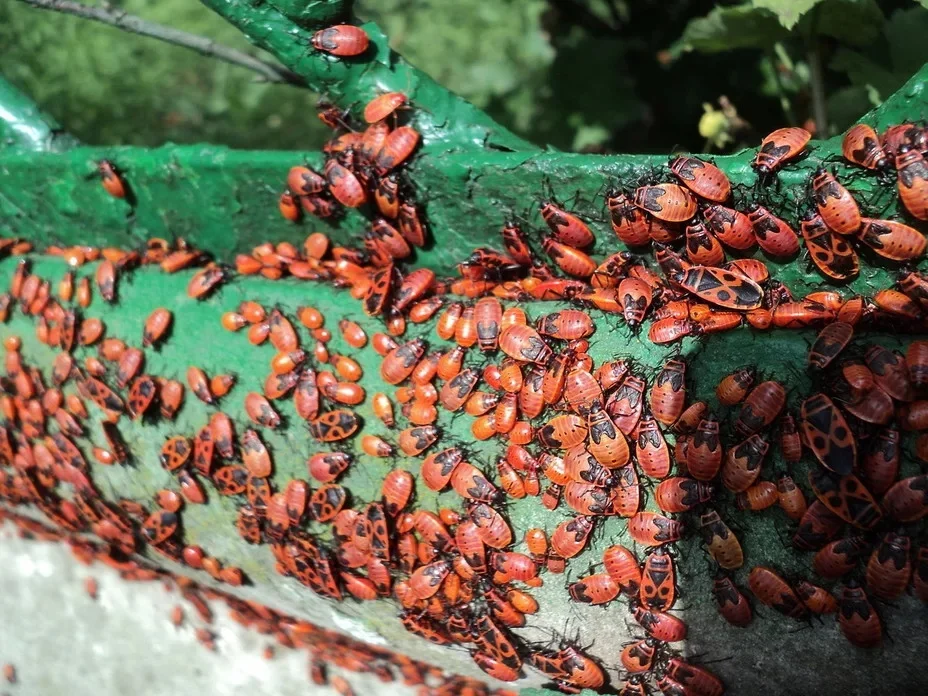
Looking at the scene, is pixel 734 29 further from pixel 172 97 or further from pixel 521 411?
pixel 172 97

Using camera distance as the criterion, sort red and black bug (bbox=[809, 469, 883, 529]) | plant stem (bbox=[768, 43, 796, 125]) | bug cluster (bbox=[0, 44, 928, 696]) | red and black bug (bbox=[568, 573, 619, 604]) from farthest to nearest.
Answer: plant stem (bbox=[768, 43, 796, 125]), red and black bug (bbox=[568, 573, 619, 604]), bug cluster (bbox=[0, 44, 928, 696]), red and black bug (bbox=[809, 469, 883, 529])

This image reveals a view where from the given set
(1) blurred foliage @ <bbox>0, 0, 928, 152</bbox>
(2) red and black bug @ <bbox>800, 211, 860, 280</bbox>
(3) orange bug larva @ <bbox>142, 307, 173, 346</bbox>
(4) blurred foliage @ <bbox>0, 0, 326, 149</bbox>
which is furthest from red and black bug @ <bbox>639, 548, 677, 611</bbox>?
(4) blurred foliage @ <bbox>0, 0, 326, 149</bbox>

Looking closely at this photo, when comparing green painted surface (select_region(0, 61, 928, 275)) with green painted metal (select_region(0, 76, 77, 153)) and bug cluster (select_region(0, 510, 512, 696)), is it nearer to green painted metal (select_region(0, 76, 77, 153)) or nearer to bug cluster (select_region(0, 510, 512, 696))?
green painted metal (select_region(0, 76, 77, 153))

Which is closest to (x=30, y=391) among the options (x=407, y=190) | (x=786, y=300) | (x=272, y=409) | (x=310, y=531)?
(x=272, y=409)

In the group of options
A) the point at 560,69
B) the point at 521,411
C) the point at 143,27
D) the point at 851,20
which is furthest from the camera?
the point at 560,69

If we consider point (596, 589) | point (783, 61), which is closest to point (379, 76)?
point (596, 589)

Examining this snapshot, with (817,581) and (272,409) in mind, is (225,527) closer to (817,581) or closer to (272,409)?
(272,409)
